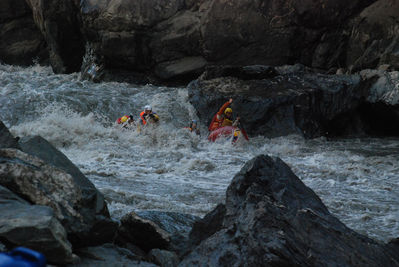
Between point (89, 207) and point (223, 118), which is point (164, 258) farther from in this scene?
point (223, 118)

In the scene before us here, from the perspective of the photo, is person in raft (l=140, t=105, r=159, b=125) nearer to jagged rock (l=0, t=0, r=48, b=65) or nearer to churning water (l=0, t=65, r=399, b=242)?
churning water (l=0, t=65, r=399, b=242)

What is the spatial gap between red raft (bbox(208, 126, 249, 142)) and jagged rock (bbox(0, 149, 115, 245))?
280 inches

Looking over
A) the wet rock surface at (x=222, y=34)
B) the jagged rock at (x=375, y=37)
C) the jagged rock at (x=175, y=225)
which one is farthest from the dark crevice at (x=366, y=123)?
the jagged rock at (x=175, y=225)

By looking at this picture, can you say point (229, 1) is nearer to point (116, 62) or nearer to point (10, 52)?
point (116, 62)

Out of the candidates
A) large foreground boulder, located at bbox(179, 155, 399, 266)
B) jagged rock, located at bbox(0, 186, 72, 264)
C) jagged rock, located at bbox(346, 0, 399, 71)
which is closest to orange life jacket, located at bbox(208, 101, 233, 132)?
jagged rock, located at bbox(346, 0, 399, 71)

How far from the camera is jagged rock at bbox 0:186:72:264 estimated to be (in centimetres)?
242

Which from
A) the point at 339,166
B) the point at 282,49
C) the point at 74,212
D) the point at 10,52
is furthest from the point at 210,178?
the point at 10,52

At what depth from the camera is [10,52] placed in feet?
71.2

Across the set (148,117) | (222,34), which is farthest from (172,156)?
(222,34)

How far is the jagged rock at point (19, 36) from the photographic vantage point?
69.9 ft

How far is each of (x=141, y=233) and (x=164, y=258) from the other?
1.84 ft

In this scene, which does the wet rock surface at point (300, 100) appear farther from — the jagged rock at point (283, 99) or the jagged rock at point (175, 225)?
the jagged rock at point (175, 225)

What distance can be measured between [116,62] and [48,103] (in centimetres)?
424

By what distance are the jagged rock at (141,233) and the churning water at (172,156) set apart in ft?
3.18
